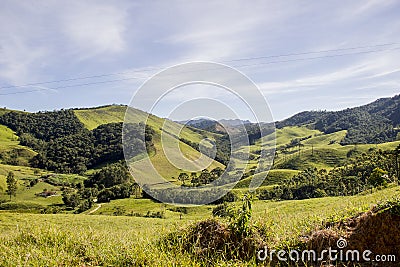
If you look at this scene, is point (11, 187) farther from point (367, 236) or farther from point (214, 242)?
point (367, 236)

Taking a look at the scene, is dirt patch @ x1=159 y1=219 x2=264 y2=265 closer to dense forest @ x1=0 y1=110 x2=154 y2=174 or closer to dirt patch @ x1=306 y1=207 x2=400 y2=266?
dirt patch @ x1=306 y1=207 x2=400 y2=266

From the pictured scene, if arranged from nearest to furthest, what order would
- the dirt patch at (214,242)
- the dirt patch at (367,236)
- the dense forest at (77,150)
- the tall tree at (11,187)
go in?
1. the dirt patch at (367,236)
2. the dirt patch at (214,242)
3. the tall tree at (11,187)
4. the dense forest at (77,150)

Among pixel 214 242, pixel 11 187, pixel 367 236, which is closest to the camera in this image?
pixel 367 236

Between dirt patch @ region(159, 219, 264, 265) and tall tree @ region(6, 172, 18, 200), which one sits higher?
dirt patch @ region(159, 219, 264, 265)

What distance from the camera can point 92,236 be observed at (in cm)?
898

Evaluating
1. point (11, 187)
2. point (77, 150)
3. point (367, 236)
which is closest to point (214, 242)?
point (367, 236)

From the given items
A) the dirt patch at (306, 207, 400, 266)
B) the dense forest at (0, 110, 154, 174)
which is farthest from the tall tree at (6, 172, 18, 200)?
the dirt patch at (306, 207, 400, 266)

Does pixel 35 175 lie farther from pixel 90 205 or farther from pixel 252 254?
pixel 252 254

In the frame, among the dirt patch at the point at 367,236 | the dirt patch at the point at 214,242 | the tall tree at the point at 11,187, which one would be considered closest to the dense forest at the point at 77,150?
the tall tree at the point at 11,187

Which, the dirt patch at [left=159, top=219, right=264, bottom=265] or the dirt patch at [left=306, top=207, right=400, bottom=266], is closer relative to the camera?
the dirt patch at [left=306, top=207, right=400, bottom=266]

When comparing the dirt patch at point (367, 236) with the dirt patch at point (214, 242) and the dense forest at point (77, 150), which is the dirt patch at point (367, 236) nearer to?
the dirt patch at point (214, 242)

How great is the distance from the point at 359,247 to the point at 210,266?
3.11 meters

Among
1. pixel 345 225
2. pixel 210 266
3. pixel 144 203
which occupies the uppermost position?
pixel 345 225

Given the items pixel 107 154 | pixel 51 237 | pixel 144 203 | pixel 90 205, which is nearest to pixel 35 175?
pixel 107 154
